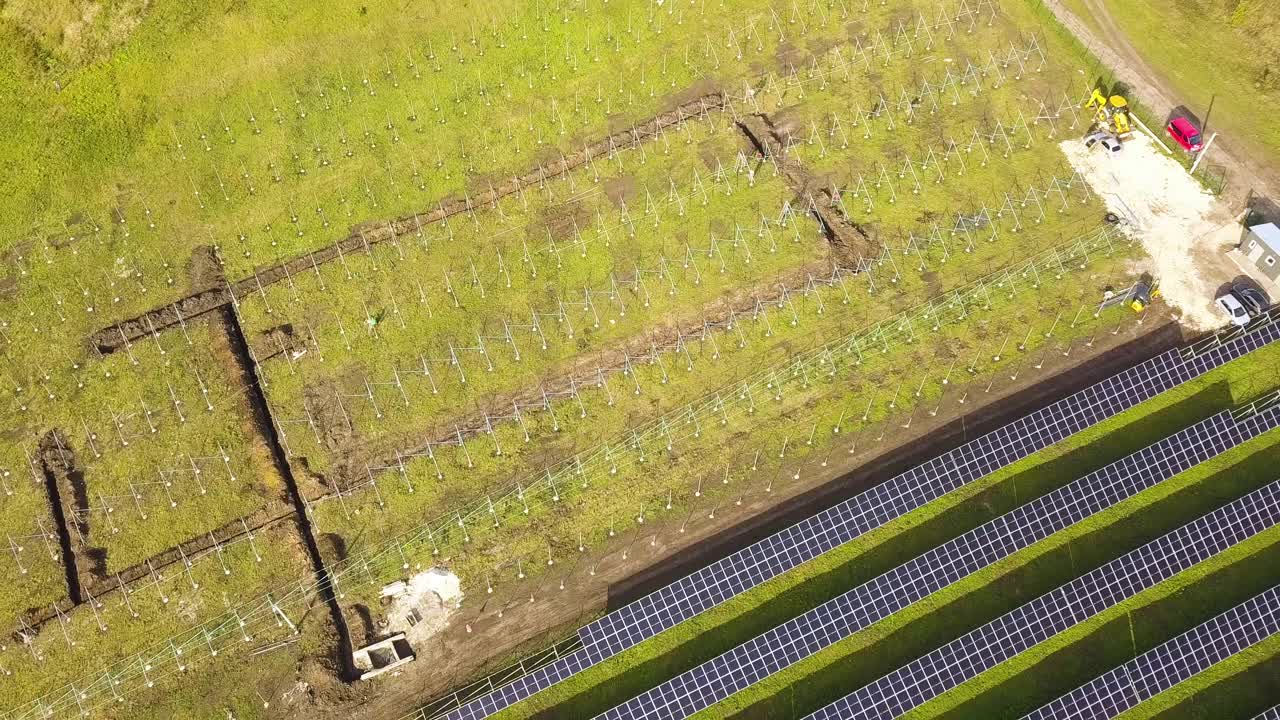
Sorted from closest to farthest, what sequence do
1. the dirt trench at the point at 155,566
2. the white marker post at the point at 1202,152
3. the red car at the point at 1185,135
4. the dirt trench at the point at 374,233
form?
1. the dirt trench at the point at 155,566
2. the dirt trench at the point at 374,233
3. the white marker post at the point at 1202,152
4. the red car at the point at 1185,135

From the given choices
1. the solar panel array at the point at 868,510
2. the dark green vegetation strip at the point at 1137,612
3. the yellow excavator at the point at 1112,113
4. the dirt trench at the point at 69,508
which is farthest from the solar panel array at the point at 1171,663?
the dirt trench at the point at 69,508

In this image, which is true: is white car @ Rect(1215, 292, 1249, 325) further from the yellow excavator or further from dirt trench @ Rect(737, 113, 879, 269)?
dirt trench @ Rect(737, 113, 879, 269)

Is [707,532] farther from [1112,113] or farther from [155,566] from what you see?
[1112,113]

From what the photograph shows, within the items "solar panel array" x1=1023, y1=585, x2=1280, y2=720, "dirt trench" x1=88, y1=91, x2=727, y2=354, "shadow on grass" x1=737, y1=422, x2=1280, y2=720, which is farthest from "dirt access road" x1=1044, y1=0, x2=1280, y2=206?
"dirt trench" x1=88, y1=91, x2=727, y2=354

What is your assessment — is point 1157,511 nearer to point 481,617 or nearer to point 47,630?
point 481,617

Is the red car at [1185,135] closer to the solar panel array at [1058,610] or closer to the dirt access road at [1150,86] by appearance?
the dirt access road at [1150,86]

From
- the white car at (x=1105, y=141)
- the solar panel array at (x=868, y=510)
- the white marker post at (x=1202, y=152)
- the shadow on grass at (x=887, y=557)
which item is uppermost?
the white car at (x=1105, y=141)

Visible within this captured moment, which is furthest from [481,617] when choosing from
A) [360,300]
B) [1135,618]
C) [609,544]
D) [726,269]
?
[1135,618]
